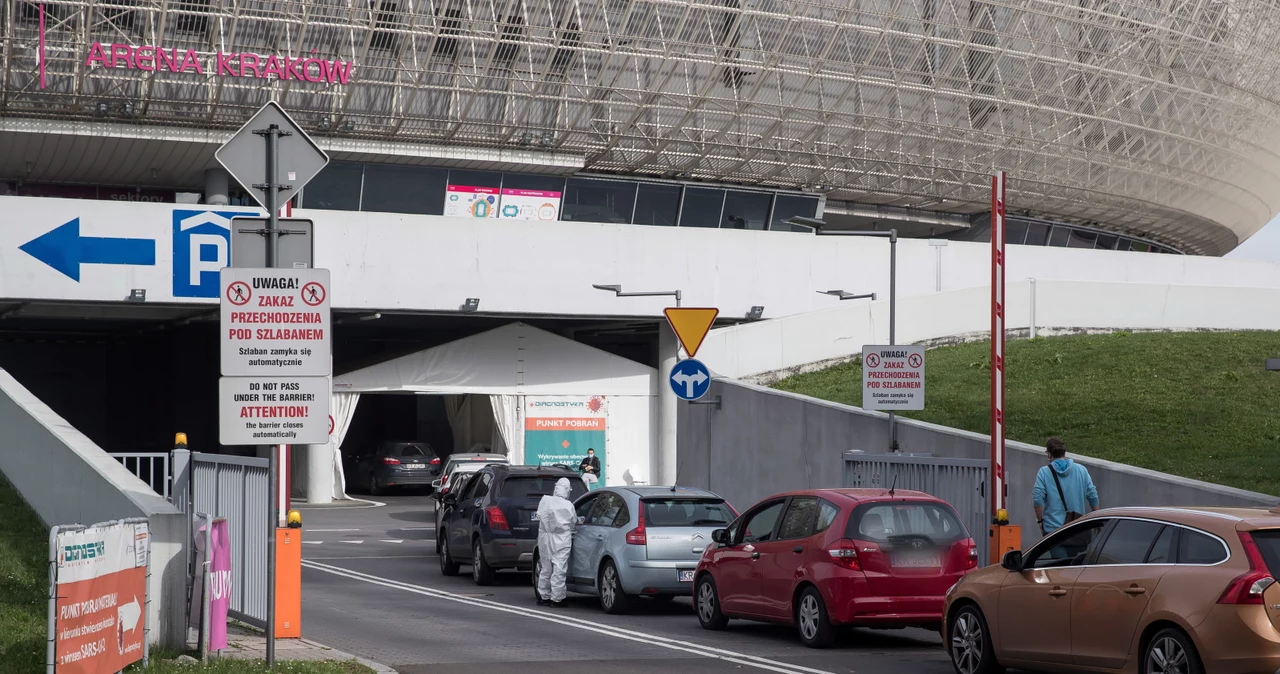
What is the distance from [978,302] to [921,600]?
84.6ft

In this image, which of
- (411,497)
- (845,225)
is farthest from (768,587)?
(845,225)

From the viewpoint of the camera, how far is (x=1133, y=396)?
2467 centimetres

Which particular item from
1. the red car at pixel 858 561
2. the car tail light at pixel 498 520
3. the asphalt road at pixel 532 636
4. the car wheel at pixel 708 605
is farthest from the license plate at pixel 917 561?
the car tail light at pixel 498 520

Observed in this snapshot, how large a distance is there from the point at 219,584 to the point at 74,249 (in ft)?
73.7

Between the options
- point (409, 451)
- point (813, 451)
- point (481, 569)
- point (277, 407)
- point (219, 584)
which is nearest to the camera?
point (277, 407)

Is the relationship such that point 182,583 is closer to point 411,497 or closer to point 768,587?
point 768,587

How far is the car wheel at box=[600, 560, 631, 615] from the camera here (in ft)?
51.5

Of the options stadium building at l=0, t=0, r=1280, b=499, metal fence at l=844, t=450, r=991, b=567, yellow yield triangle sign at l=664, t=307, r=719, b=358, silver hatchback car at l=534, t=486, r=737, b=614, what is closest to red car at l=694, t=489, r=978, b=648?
silver hatchback car at l=534, t=486, r=737, b=614

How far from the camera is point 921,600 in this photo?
12461mm

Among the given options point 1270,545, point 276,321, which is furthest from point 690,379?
point 1270,545

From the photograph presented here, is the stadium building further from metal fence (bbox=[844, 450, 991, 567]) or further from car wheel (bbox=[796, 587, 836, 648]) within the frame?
car wheel (bbox=[796, 587, 836, 648])

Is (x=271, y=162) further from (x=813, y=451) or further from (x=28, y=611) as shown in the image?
(x=813, y=451)

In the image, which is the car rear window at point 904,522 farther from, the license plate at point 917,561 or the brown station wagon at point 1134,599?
the brown station wagon at point 1134,599

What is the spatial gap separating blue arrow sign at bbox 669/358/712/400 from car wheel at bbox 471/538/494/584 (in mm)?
3568
